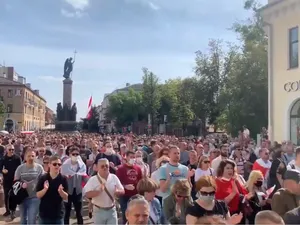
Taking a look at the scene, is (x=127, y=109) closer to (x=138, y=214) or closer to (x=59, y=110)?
(x=59, y=110)

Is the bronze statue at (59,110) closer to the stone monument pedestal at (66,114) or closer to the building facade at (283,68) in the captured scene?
the stone monument pedestal at (66,114)

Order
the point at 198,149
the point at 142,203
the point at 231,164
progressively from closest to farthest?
the point at 142,203
the point at 231,164
the point at 198,149

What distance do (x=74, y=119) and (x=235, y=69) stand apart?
1060 inches

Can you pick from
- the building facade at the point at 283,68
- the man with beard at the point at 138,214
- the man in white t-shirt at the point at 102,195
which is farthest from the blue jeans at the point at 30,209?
the building facade at the point at 283,68

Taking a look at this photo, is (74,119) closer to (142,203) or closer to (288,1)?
(288,1)

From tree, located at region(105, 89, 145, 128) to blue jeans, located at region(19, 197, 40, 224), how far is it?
6661cm

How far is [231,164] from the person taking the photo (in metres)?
6.76

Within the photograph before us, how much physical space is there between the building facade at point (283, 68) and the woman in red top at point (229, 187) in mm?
14866

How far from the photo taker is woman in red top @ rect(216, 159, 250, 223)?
6.33 meters

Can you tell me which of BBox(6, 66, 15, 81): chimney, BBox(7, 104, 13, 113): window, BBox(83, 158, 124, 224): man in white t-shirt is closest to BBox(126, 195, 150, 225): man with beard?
BBox(83, 158, 124, 224): man in white t-shirt

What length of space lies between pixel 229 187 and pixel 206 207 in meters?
1.96

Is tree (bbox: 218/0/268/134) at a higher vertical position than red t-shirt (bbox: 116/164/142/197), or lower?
higher

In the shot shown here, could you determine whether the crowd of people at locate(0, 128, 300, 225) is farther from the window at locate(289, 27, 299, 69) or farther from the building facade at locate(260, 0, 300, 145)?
the window at locate(289, 27, 299, 69)

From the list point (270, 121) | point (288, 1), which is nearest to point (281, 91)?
point (270, 121)
